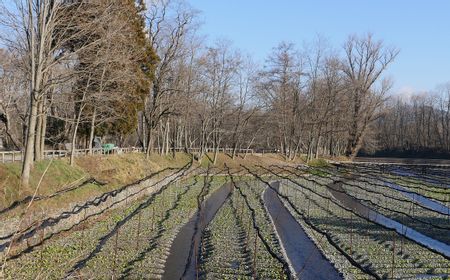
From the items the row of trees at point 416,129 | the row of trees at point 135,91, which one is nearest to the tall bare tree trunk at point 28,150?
the row of trees at point 135,91

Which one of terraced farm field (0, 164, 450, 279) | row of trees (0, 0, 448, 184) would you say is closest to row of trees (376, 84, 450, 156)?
row of trees (0, 0, 448, 184)

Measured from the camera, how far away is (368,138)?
239 ft

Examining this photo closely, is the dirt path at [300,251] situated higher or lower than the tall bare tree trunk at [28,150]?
lower

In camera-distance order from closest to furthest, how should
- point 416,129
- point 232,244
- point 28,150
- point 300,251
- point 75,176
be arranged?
1. point 300,251
2. point 232,244
3. point 28,150
4. point 75,176
5. point 416,129

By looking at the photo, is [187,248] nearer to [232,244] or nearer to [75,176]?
[232,244]

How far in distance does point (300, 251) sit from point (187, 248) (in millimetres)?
3785

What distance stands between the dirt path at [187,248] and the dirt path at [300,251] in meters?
2.92

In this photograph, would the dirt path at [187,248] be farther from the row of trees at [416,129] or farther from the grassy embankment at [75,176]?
the row of trees at [416,129]

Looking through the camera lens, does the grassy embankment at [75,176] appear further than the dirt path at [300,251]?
Yes

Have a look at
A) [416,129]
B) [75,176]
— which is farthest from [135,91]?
[416,129]

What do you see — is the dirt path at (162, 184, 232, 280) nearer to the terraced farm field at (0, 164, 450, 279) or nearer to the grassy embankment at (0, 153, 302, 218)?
the terraced farm field at (0, 164, 450, 279)

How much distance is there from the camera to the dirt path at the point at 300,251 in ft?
42.3

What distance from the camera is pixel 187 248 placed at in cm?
1552

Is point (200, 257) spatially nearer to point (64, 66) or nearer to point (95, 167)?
point (95, 167)
